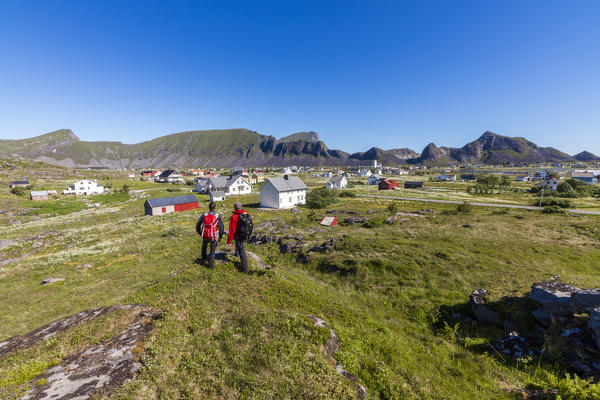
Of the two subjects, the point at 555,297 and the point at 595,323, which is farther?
the point at 555,297

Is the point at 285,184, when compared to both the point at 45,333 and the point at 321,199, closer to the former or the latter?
the point at 321,199

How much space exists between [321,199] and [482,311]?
40494 mm

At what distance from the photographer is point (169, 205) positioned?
1917 inches

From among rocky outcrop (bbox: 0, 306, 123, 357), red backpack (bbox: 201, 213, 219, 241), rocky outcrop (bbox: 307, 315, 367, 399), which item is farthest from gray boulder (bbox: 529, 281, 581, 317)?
rocky outcrop (bbox: 0, 306, 123, 357)

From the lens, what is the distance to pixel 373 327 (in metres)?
8.90

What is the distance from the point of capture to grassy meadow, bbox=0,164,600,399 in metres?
5.27

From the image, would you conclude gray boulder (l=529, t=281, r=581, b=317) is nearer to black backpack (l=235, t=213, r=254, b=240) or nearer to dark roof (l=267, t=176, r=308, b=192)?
black backpack (l=235, t=213, r=254, b=240)

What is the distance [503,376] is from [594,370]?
7.76 feet

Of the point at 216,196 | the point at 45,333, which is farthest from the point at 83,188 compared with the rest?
the point at 45,333

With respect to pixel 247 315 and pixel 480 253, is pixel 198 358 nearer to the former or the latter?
pixel 247 315

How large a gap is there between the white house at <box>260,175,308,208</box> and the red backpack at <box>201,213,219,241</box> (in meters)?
39.4

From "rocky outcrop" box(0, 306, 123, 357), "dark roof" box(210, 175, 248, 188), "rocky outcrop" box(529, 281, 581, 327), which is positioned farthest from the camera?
"dark roof" box(210, 175, 248, 188)

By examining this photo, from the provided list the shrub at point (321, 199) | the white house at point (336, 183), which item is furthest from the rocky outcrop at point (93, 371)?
the white house at point (336, 183)

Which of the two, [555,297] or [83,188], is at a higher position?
[555,297]
